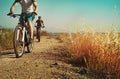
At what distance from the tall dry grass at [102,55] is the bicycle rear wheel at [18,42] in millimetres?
1533

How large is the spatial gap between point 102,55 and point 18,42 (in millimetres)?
2879

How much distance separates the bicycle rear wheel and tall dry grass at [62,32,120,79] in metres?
1.53

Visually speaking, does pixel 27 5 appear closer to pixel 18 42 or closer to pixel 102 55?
pixel 18 42

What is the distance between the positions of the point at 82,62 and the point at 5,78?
2212 mm

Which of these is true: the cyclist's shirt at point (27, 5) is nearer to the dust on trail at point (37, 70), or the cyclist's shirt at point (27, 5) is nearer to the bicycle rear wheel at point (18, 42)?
the bicycle rear wheel at point (18, 42)

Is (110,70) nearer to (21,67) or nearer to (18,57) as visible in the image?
(21,67)

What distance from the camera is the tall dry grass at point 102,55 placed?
19.9ft

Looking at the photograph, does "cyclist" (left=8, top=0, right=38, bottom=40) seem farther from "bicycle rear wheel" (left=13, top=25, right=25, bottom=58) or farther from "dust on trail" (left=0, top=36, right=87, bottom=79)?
"dust on trail" (left=0, top=36, right=87, bottom=79)

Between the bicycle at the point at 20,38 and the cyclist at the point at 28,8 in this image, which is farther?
the cyclist at the point at 28,8

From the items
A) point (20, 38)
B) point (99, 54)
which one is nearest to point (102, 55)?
point (99, 54)

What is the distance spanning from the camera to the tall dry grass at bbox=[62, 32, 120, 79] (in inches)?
239

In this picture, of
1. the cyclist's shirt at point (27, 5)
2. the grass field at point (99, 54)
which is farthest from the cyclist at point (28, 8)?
the grass field at point (99, 54)

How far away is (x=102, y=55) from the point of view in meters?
6.57

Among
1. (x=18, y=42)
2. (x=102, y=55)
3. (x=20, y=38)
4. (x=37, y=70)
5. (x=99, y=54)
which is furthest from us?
(x=20, y=38)
